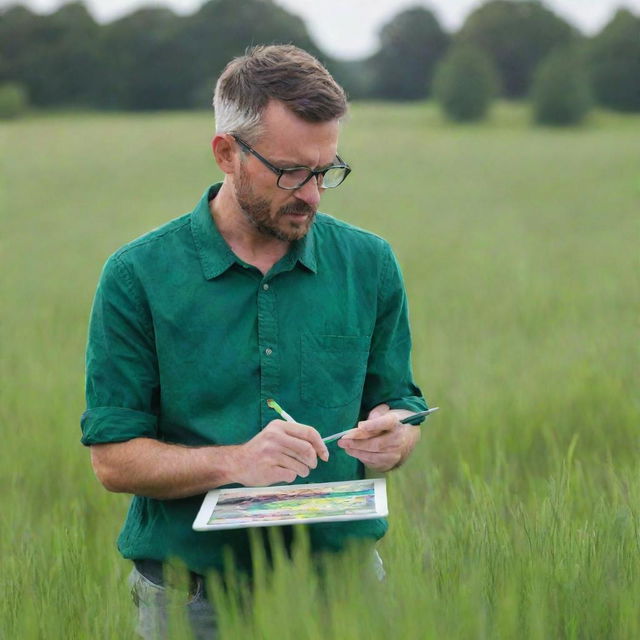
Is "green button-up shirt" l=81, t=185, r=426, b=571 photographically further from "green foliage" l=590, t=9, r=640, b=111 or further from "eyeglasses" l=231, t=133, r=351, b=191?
"green foliage" l=590, t=9, r=640, b=111

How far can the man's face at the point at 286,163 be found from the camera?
93.6 inches

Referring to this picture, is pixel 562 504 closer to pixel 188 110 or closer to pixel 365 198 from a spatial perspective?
pixel 365 198

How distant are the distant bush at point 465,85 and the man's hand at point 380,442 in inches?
1953

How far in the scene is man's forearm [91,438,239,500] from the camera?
2305 millimetres

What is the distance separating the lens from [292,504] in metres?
2.23

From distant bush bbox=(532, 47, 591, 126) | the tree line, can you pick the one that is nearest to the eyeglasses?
distant bush bbox=(532, 47, 591, 126)

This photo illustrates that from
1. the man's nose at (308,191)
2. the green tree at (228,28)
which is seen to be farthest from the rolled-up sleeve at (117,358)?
the green tree at (228,28)

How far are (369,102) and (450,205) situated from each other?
52.7 meters

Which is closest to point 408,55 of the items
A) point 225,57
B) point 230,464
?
point 225,57

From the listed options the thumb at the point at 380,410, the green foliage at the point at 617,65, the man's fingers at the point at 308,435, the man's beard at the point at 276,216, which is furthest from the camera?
the green foliage at the point at 617,65

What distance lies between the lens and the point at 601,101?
62.2m

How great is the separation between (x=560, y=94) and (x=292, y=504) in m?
52.2

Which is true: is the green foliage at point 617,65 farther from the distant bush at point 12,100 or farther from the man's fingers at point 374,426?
the man's fingers at point 374,426

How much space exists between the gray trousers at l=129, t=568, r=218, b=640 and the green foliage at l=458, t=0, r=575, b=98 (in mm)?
71268
